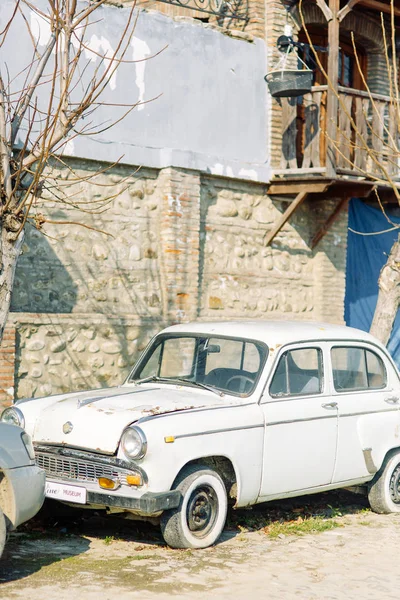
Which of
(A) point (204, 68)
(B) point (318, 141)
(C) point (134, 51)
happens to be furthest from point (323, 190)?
(C) point (134, 51)

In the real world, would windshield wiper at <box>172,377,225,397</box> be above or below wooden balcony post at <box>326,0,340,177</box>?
below

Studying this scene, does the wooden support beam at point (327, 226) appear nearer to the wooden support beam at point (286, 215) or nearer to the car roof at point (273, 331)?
the wooden support beam at point (286, 215)

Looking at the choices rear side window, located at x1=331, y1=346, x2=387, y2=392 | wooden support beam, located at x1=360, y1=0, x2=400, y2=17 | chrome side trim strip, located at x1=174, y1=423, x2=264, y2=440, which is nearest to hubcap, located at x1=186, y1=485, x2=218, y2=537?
chrome side trim strip, located at x1=174, y1=423, x2=264, y2=440

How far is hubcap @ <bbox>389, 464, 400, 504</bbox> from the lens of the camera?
8328mm

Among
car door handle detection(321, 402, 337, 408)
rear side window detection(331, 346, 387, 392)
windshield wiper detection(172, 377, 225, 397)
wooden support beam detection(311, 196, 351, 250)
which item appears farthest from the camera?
wooden support beam detection(311, 196, 351, 250)

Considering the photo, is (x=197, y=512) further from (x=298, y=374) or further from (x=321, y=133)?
(x=321, y=133)

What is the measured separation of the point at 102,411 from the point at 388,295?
244 inches

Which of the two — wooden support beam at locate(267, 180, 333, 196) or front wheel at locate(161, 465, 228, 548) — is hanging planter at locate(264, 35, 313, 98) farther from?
front wheel at locate(161, 465, 228, 548)

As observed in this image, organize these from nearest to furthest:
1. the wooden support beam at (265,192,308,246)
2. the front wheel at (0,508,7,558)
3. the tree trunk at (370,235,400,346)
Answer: the front wheel at (0,508,7,558) < the tree trunk at (370,235,400,346) < the wooden support beam at (265,192,308,246)

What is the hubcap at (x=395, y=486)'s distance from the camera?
27.3ft

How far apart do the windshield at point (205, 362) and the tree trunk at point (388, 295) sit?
4.70 metres

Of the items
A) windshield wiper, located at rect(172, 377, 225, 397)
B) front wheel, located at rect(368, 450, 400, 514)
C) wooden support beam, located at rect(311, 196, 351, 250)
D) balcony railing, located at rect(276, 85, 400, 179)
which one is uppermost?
balcony railing, located at rect(276, 85, 400, 179)

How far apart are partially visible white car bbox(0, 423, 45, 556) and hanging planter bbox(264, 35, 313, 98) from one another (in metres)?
8.55

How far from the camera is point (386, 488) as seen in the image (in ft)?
27.1
